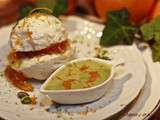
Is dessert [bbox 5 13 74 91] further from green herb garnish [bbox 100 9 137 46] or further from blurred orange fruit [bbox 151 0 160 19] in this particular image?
blurred orange fruit [bbox 151 0 160 19]

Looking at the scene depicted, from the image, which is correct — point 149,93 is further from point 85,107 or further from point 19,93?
point 19,93

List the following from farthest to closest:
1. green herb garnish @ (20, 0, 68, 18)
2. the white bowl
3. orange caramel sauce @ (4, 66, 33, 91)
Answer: green herb garnish @ (20, 0, 68, 18), orange caramel sauce @ (4, 66, 33, 91), the white bowl

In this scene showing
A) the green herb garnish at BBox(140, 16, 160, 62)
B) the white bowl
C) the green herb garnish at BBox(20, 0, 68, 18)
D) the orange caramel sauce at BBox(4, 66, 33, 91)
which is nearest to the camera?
the white bowl

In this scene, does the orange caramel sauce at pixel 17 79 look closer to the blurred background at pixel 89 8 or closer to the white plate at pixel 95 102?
the white plate at pixel 95 102

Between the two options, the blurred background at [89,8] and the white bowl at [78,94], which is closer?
the white bowl at [78,94]

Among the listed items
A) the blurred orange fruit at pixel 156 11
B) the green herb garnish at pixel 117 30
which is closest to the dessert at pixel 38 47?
the green herb garnish at pixel 117 30

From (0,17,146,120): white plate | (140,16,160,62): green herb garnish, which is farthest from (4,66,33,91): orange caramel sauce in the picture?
(140,16,160,62): green herb garnish
